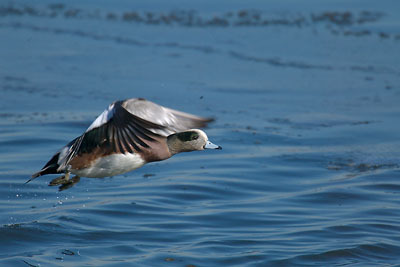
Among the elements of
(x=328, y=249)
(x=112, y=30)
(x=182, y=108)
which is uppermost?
(x=112, y=30)

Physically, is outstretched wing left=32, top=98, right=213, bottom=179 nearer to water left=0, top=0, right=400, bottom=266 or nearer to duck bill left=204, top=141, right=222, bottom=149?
duck bill left=204, top=141, right=222, bottom=149

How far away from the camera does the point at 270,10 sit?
14.4m

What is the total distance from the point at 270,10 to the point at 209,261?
30.9ft

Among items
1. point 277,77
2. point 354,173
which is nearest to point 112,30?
point 277,77

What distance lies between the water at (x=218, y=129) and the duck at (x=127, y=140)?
27.9 inches

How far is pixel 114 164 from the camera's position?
17.5ft

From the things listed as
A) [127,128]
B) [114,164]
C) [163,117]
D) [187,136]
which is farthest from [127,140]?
[187,136]

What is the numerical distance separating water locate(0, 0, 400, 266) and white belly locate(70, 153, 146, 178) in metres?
0.69

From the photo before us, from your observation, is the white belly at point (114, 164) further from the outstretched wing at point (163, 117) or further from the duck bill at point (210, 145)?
the duck bill at point (210, 145)

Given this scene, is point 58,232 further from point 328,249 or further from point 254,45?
point 254,45

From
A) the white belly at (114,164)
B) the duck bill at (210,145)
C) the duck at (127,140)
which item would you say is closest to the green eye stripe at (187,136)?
the duck at (127,140)

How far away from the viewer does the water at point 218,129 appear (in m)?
6.04

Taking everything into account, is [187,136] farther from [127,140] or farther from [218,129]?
[218,129]

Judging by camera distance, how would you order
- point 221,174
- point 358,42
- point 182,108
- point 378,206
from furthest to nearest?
1. point 358,42
2. point 182,108
3. point 221,174
4. point 378,206
